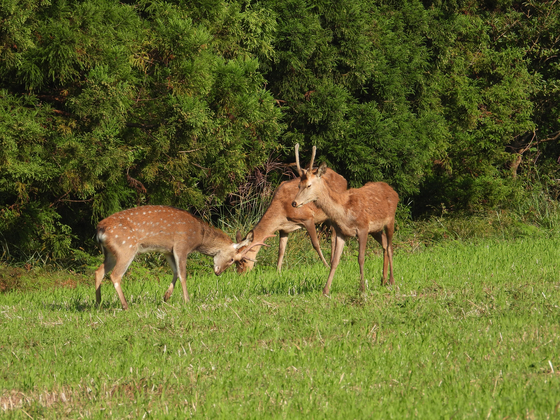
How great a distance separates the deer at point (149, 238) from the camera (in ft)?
29.7

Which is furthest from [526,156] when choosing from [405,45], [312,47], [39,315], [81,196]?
[39,315]

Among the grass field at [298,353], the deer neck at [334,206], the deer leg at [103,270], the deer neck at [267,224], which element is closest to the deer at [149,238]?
the deer leg at [103,270]

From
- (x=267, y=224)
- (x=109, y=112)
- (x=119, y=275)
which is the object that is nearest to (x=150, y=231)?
(x=119, y=275)

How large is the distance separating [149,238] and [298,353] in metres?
3.67

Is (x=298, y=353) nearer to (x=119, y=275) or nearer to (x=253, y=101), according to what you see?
(x=119, y=275)

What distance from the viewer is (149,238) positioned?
939 cm

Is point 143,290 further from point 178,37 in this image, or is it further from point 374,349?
point 374,349

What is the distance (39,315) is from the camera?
342 inches

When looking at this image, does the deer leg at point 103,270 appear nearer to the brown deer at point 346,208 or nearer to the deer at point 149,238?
the deer at point 149,238

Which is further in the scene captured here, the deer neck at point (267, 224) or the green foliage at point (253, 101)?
the deer neck at point (267, 224)

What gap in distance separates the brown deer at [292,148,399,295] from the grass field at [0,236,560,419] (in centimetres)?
57

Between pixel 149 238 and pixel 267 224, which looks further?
pixel 267 224

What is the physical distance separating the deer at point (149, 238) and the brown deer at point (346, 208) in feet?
6.08

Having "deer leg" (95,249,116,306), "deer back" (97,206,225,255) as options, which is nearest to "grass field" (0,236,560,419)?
"deer leg" (95,249,116,306)
